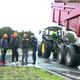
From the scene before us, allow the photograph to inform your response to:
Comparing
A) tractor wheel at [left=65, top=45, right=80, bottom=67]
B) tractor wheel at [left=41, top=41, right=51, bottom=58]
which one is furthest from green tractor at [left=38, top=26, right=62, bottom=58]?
tractor wheel at [left=65, top=45, right=80, bottom=67]

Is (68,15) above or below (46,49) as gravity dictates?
above

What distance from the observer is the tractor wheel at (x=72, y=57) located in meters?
20.3

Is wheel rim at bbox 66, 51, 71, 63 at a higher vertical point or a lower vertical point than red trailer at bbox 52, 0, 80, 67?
lower

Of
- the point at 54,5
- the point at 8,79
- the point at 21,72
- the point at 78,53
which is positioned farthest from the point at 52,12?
the point at 8,79

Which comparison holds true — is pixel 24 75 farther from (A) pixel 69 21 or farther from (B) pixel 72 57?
(A) pixel 69 21

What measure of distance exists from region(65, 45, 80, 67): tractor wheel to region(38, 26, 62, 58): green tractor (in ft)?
13.9

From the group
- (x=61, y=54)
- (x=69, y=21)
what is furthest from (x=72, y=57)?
(x=61, y=54)

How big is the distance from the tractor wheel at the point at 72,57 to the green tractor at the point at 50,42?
13.9 feet

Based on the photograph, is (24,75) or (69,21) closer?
(24,75)

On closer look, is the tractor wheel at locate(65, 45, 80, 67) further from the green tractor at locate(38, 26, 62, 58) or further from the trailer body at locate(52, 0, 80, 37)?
the green tractor at locate(38, 26, 62, 58)

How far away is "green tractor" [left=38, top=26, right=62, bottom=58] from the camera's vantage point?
2606cm

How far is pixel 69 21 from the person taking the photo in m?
20.4

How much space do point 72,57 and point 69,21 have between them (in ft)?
5.17

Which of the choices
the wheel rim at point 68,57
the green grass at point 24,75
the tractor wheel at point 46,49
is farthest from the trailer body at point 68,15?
the green grass at point 24,75
